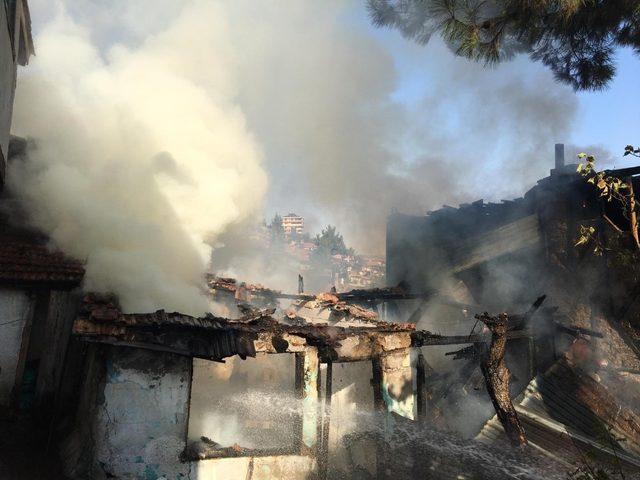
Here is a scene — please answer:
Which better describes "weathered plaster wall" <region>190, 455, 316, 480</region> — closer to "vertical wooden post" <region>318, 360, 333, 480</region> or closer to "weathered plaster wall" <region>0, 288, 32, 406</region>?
"vertical wooden post" <region>318, 360, 333, 480</region>

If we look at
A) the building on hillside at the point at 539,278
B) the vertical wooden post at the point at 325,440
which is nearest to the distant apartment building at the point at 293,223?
the building on hillside at the point at 539,278

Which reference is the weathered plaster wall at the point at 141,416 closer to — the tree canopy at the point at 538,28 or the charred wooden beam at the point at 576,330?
the tree canopy at the point at 538,28

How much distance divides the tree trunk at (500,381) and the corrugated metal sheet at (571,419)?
0.63m

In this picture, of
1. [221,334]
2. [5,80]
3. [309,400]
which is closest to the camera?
[221,334]

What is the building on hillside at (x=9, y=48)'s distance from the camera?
8.73m

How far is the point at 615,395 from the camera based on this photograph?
12.0 m

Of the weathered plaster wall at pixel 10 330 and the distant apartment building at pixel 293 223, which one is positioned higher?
the distant apartment building at pixel 293 223

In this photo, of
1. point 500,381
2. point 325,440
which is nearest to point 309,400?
point 325,440

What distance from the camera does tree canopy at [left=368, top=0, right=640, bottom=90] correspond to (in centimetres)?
701

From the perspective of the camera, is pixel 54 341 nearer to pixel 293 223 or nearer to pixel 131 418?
pixel 131 418

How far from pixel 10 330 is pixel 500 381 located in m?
10.7

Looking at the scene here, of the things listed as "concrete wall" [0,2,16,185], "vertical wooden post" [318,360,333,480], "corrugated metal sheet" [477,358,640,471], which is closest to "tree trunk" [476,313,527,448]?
"corrugated metal sheet" [477,358,640,471]

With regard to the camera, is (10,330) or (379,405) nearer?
(10,330)

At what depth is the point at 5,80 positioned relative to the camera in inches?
369
